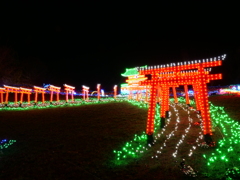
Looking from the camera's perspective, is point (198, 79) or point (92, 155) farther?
point (198, 79)

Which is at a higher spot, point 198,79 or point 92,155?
point 198,79

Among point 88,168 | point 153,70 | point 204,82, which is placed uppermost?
point 153,70

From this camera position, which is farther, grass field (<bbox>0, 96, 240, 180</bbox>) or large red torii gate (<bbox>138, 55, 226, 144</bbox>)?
large red torii gate (<bbox>138, 55, 226, 144</bbox>)

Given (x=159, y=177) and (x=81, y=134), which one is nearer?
(x=159, y=177)

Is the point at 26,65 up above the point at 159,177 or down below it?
above

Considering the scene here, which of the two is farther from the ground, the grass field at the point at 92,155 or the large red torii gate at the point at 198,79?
the large red torii gate at the point at 198,79

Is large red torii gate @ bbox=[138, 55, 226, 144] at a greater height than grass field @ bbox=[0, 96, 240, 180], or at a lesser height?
greater

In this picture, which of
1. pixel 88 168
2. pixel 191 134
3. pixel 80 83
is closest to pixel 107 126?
pixel 191 134

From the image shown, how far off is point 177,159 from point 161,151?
0.74 m

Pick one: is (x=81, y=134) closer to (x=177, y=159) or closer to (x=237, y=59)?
(x=177, y=159)

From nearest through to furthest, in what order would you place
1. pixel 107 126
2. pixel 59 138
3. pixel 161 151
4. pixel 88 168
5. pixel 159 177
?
pixel 159 177 → pixel 88 168 → pixel 161 151 → pixel 59 138 → pixel 107 126

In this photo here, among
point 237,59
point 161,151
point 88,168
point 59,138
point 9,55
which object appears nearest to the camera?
point 88,168

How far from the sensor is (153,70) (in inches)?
268

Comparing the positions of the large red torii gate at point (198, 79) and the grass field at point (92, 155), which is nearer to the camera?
the grass field at point (92, 155)
